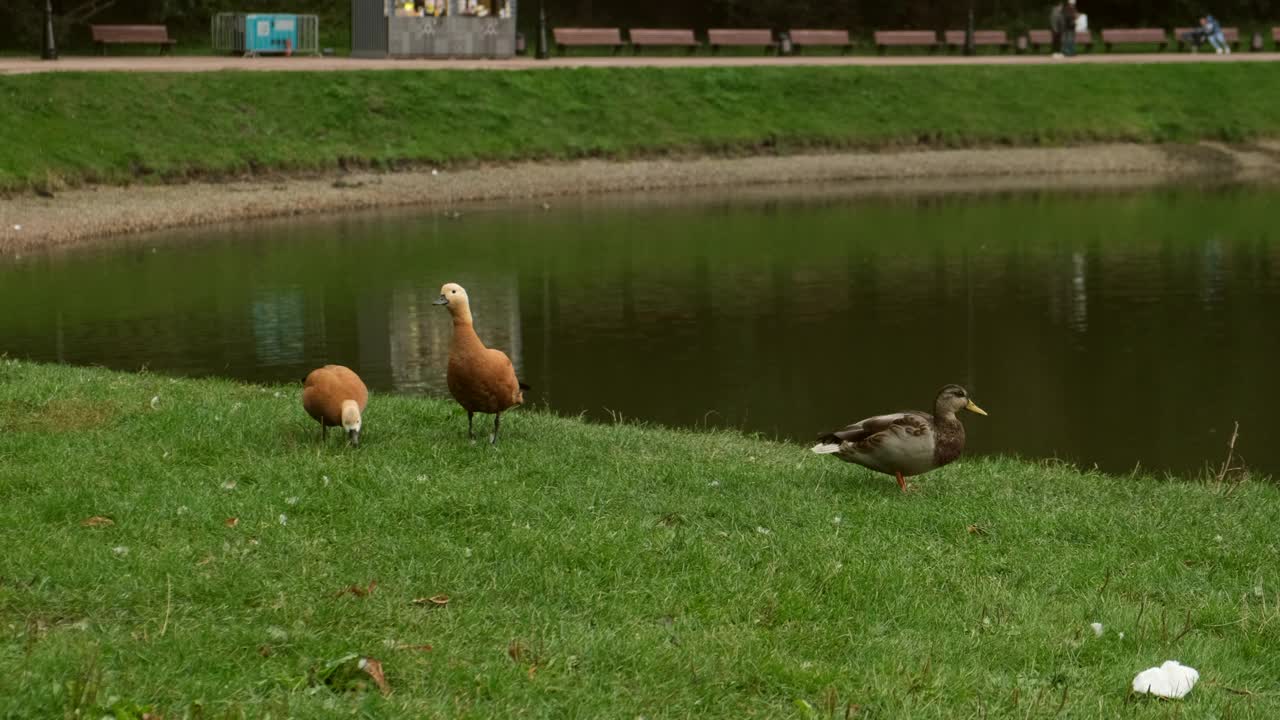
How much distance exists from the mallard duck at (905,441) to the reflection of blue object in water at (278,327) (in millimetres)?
10963

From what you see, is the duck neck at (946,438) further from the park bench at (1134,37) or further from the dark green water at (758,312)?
the park bench at (1134,37)

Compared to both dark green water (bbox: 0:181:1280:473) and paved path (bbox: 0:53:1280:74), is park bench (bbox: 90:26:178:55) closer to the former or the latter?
paved path (bbox: 0:53:1280:74)

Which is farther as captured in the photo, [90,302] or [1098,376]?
[90,302]

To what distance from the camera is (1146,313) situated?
23.8 metres

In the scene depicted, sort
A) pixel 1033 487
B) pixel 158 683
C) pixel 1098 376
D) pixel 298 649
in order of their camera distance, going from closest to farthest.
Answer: pixel 158 683, pixel 298 649, pixel 1033 487, pixel 1098 376

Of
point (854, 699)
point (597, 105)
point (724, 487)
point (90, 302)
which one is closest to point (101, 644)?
point (854, 699)

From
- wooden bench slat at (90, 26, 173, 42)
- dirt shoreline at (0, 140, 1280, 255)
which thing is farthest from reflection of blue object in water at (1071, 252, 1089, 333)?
wooden bench slat at (90, 26, 173, 42)

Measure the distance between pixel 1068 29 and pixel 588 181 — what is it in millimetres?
24460

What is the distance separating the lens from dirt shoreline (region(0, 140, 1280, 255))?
31.9 metres

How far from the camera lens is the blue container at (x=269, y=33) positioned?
46406 mm

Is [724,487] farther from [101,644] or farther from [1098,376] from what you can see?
[1098,376]

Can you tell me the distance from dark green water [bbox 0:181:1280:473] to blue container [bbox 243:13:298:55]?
46.0ft

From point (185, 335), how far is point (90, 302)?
10.8 feet

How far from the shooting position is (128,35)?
47000mm
